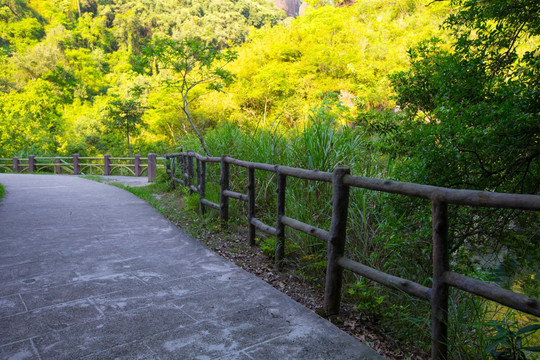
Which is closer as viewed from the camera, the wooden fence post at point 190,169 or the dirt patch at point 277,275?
the dirt patch at point 277,275

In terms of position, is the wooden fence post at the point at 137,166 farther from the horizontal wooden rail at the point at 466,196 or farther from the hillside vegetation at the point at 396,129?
the horizontal wooden rail at the point at 466,196

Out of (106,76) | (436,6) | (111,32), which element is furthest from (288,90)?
(111,32)

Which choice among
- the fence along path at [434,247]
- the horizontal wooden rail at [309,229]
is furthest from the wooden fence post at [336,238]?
the horizontal wooden rail at [309,229]

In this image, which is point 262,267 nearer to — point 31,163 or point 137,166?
point 137,166

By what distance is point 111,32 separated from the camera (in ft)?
162

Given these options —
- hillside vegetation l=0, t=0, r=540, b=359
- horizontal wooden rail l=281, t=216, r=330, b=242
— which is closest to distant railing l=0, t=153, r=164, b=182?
hillside vegetation l=0, t=0, r=540, b=359

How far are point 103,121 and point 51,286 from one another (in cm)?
2656

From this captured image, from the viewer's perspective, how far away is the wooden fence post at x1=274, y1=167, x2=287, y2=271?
380 cm

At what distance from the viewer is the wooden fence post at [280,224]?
3801mm

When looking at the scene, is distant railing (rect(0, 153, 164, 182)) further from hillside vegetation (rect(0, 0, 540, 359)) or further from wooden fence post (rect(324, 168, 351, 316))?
wooden fence post (rect(324, 168, 351, 316))

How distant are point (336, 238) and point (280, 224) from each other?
1.01 metres

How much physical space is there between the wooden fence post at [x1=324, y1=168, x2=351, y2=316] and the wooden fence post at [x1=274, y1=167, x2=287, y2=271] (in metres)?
0.94

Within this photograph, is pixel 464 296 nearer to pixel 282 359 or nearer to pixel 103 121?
pixel 282 359

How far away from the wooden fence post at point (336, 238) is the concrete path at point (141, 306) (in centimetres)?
20
